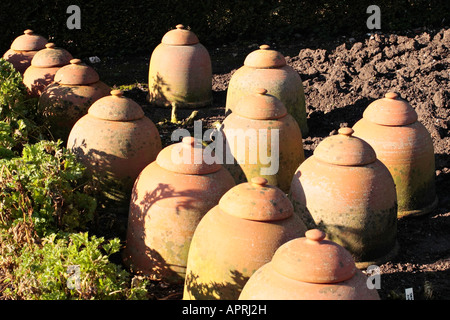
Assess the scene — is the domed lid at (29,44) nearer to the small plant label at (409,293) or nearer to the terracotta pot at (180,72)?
the terracotta pot at (180,72)

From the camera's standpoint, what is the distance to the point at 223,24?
1414 centimetres

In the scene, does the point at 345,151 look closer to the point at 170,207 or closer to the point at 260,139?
the point at 260,139

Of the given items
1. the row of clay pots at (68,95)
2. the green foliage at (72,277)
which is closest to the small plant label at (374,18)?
the row of clay pots at (68,95)

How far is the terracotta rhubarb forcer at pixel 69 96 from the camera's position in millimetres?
8000

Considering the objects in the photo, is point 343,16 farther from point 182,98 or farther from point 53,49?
point 53,49

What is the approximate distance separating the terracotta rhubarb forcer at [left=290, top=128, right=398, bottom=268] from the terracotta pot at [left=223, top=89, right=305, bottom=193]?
0.88m

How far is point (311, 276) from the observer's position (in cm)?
378

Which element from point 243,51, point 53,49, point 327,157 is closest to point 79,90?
point 53,49

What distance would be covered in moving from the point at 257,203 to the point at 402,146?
2661 mm

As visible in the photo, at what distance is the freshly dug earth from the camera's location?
5969 millimetres

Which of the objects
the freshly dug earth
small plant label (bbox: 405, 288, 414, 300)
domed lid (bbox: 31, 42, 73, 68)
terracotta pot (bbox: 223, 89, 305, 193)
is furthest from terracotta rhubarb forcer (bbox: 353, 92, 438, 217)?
domed lid (bbox: 31, 42, 73, 68)

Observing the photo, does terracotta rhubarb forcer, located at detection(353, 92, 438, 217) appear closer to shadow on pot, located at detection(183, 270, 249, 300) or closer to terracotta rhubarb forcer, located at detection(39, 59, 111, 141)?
shadow on pot, located at detection(183, 270, 249, 300)

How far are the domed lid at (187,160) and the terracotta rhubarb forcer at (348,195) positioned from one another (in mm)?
928
